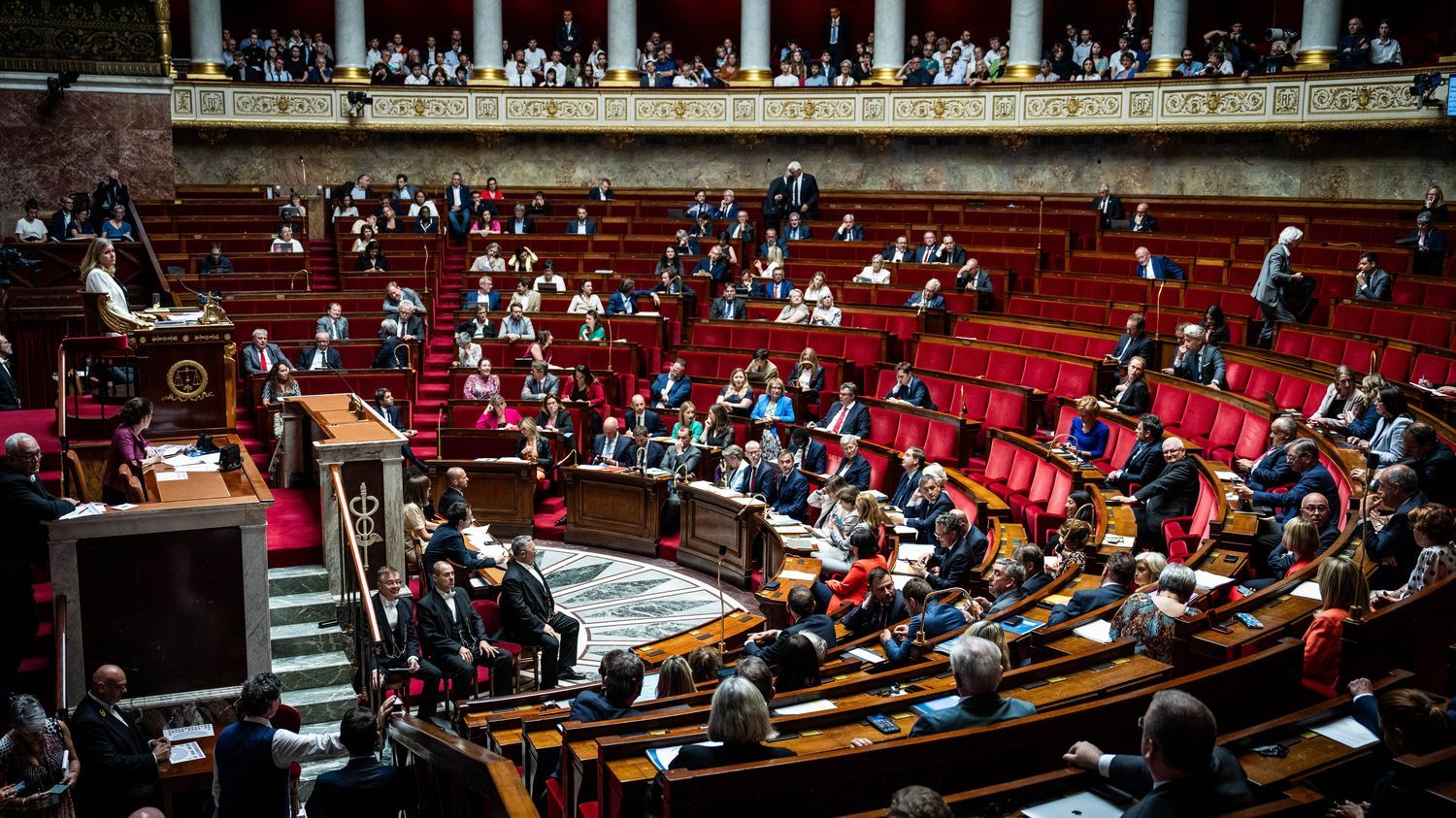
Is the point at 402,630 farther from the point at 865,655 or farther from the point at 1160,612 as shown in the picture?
the point at 1160,612

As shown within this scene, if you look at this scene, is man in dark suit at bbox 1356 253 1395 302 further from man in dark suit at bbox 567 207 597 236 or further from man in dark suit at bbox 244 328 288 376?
man in dark suit at bbox 244 328 288 376

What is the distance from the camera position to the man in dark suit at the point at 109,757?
5219 millimetres

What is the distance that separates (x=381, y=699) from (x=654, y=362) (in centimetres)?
762

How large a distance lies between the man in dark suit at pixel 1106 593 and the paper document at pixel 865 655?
0.80 meters

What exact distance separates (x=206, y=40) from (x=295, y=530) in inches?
527

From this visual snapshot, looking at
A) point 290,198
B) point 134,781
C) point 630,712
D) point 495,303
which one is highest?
point 290,198

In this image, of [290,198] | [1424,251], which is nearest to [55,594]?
[1424,251]

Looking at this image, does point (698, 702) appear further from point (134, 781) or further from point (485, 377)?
point (485, 377)

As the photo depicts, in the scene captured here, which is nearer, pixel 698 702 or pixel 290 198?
pixel 698 702

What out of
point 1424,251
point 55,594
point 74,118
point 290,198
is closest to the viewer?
point 55,594

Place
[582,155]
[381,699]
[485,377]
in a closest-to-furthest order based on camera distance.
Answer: [381,699] → [485,377] → [582,155]

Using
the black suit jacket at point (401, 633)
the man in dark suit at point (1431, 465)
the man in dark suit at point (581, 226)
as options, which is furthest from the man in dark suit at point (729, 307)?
the man in dark suit at point (1431, 465)

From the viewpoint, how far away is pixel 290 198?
1777cm

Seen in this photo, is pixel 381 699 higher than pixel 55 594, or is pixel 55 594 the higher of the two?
pixel 55 594
